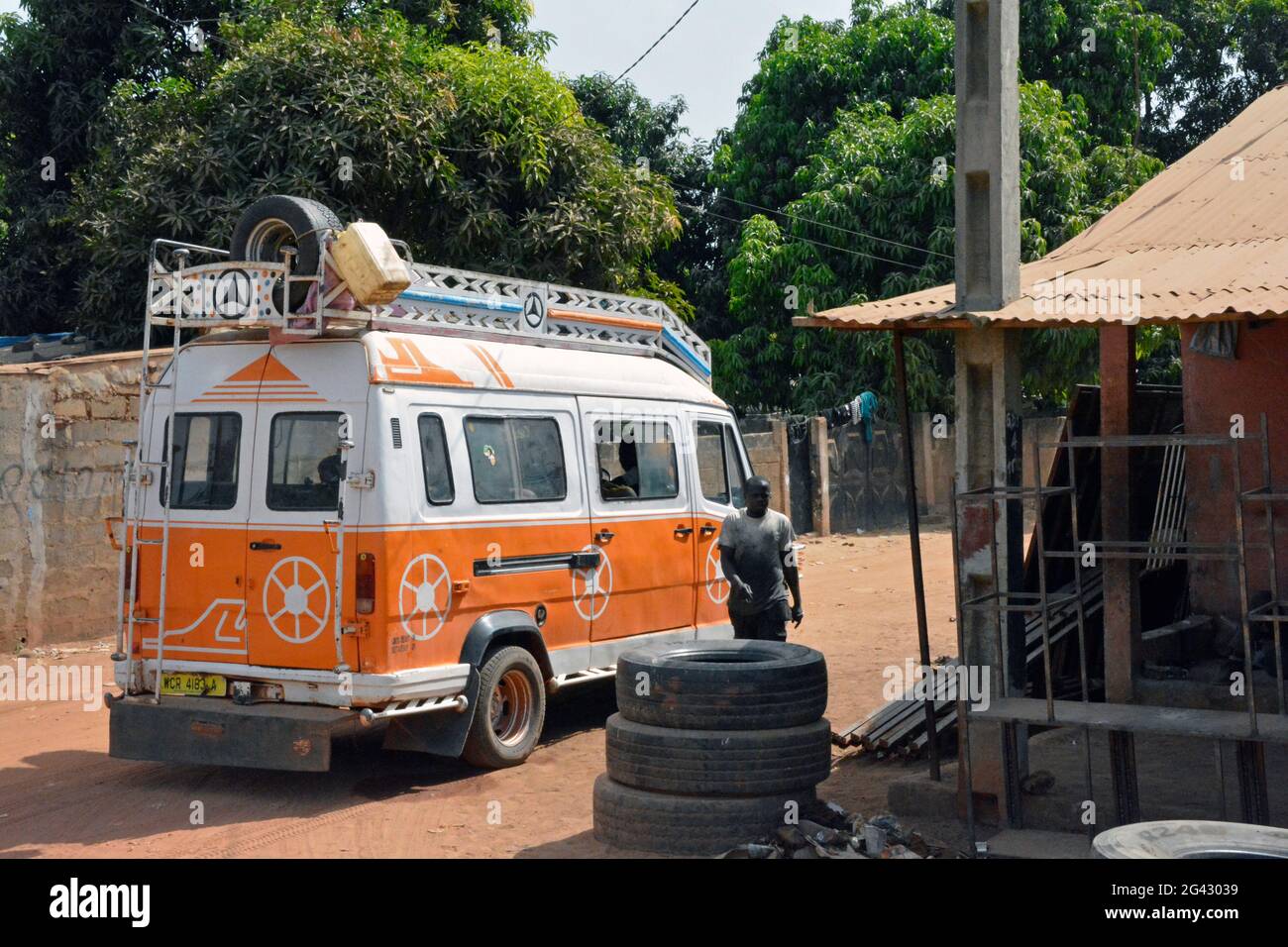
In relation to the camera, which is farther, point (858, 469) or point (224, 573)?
point (858, 469)

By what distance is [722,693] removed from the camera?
657 cm

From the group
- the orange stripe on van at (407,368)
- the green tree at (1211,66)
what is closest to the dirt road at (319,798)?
the orange stripe on van at (407,368)

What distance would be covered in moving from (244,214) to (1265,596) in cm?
722

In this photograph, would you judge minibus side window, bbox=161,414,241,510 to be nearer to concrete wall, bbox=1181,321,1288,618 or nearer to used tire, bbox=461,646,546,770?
used tire, bbox=461,646,546,770

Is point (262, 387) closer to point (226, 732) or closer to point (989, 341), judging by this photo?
point (226, 732)

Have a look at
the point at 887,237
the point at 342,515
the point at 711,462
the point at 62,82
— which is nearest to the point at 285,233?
the point at 342,515

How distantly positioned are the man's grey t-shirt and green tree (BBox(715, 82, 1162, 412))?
46.6 ft

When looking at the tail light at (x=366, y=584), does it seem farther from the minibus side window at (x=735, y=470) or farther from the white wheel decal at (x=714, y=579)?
the minibus side window at (x=735, y=470)

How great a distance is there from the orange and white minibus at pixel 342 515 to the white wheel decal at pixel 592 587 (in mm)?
25

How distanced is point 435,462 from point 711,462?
2989 mm

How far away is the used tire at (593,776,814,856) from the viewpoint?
6.38m
